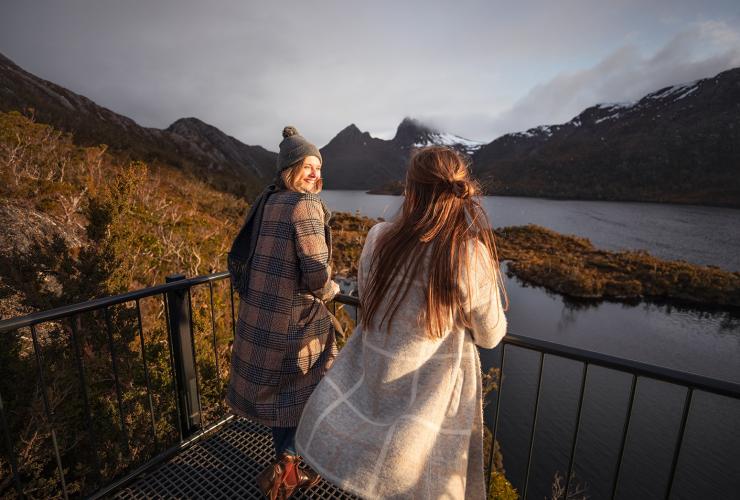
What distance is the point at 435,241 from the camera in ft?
3.75

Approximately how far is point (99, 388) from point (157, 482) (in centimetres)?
331

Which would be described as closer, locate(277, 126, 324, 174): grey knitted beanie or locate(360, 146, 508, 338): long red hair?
locate(360, 146, 508, 338): long red hair

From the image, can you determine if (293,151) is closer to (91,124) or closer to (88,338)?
(88,338)

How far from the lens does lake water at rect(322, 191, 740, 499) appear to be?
11.4 m

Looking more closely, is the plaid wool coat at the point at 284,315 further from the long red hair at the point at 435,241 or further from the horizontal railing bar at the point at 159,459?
the horizontal railing bar at the point at 159,459

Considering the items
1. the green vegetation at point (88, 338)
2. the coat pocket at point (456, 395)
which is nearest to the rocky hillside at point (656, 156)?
the green vegetation at point (88, 338)

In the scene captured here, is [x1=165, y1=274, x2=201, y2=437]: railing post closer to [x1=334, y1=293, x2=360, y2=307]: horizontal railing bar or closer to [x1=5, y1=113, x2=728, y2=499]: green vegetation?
[x1=5, y1=113, x2=728, y2=499]: green vegetation

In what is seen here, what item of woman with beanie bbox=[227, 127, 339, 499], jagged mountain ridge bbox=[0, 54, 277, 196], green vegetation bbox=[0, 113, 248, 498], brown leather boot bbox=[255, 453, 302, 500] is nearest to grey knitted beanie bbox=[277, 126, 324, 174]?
woman with beanie bbox=[227, 127, 339, 499]

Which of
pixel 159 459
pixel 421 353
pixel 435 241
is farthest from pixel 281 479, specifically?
pixel 435 241

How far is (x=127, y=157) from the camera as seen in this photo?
22.6 m

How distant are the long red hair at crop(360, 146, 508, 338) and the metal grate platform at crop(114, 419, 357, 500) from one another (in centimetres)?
152

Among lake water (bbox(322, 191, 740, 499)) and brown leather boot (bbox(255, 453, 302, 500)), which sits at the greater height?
brown leather boot (bbox(255, 453, 302, 500))

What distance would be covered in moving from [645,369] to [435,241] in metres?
0.93

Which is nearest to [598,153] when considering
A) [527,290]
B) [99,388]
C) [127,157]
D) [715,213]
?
[715,213]
